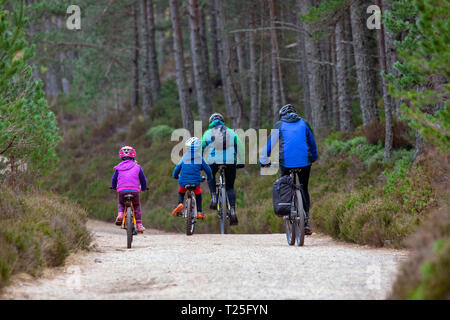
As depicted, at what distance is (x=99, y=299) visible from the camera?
541 cm

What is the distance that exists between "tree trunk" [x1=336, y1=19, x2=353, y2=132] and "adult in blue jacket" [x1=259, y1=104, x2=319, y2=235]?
10255 millimetres

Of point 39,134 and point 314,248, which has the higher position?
point 39,134

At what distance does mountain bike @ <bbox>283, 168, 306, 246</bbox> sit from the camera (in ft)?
31.2

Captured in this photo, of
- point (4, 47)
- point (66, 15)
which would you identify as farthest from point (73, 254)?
point (66, 15)

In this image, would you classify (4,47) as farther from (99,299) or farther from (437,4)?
(437,4)

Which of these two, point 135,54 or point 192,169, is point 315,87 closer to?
point 192,169

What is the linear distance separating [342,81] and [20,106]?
42.4ft

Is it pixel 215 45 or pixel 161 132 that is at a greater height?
pixel 215 45

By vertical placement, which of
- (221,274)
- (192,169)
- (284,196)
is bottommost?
(221,274)

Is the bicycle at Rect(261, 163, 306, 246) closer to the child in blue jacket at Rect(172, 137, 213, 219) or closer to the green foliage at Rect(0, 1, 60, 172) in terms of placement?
the child in blue jacket at Rect(172, 137, 213, 219)

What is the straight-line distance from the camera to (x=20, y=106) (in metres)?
9.34

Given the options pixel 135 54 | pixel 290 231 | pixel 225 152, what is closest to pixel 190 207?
pixel 225 152
